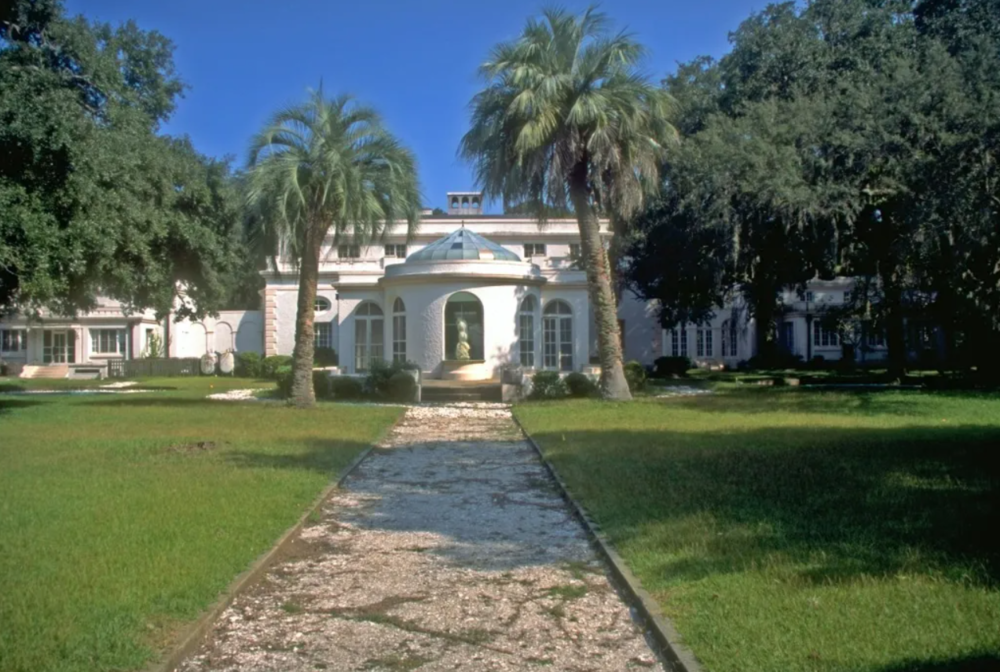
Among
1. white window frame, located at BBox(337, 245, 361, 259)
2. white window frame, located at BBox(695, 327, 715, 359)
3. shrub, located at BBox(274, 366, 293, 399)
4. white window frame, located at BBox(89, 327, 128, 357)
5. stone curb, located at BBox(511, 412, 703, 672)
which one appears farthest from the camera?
white window frame, located at BBox(695, 327, 715, 359)

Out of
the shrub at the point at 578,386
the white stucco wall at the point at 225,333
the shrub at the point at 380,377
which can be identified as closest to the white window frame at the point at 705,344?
the white stucco wall at the point at 225,333

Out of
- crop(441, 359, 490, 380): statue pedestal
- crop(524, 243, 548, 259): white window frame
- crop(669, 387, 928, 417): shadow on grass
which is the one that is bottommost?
crop(669, 387, 928, 417): shadow on grass

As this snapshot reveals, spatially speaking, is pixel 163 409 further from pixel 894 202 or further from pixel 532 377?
pixel 894 202

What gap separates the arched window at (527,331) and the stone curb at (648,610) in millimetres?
22388

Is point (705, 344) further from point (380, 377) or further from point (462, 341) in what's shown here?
point (380, 377)

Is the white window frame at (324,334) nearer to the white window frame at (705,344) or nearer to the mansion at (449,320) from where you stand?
the mansion at (449,320)

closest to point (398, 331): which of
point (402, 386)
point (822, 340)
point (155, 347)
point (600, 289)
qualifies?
point (402, 386)

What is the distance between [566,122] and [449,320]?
9724mm

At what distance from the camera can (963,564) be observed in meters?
6.89

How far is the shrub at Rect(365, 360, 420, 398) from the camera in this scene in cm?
2732

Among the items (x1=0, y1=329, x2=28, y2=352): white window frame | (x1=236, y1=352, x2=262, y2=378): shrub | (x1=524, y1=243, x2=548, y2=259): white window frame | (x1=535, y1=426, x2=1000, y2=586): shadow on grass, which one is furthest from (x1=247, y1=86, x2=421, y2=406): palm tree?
(x1=0, y1=329, x2=28, y2=352): white window frame

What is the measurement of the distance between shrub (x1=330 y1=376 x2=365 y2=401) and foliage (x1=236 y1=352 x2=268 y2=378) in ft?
56.0

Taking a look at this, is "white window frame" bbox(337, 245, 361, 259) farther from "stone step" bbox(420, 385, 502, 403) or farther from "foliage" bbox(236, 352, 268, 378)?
"foliage" bbox(236, 352, 268, 378)

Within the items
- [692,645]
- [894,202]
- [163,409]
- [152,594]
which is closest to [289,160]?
[163,409]
